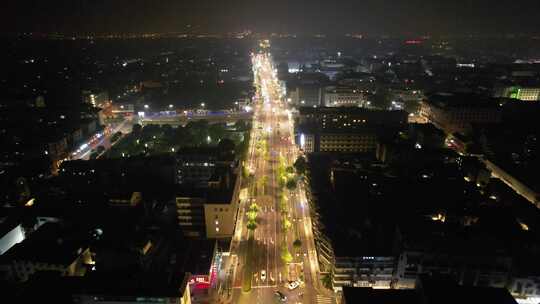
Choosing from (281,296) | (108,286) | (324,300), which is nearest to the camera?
(108,286)

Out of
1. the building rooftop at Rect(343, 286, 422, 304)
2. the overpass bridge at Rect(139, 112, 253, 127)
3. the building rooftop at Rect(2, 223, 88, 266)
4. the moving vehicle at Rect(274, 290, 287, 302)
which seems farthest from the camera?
the overpass bridge at Rect(139, 112, 253, 127)

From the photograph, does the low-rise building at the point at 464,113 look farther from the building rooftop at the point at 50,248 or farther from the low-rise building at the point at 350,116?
the building rooftop at the point at 50,248

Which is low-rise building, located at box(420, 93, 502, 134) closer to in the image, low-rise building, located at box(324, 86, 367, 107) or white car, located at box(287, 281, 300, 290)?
low-rise building, located at box(324, 86, 367, 107)

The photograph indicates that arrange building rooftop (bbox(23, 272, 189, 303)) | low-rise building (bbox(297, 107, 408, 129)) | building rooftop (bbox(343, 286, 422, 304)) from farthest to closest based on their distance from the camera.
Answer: low-rise building (bbox(297, 107, 408, 129)) → building rooftop (bbox(23, 272, 189, 303)) → building rooftop (bbox(343, 286, 422, 304))

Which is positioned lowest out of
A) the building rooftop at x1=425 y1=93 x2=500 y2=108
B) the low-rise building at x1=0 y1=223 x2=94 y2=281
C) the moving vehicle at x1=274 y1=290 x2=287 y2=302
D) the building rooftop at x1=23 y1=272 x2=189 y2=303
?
the moving vehicle at x1=274 y1=290 x2=287 y2=302

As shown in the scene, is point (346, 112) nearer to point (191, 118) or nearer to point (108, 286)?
point (191, 118)

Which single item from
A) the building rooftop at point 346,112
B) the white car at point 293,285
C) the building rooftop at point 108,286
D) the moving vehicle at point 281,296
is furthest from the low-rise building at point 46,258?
the building rooftop at point 346,112

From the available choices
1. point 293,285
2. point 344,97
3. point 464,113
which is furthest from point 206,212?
point 344,97

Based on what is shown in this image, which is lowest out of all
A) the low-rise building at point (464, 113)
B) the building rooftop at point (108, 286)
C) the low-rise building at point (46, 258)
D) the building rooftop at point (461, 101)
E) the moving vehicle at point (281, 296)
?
the moving vehicle at point (281, 296)

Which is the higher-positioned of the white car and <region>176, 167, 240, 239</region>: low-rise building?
<region>176, 167, 240, 239</region>: low-rise building

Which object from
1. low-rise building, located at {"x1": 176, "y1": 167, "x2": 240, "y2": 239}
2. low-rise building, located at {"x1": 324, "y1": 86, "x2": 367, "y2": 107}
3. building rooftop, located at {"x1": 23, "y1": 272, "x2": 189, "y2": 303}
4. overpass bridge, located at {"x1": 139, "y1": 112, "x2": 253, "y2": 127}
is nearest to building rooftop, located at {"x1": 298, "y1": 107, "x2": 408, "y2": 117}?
overpass bridge, located at {"x1": 139, "y1": 112, "x2": 253, "y2": 127}
